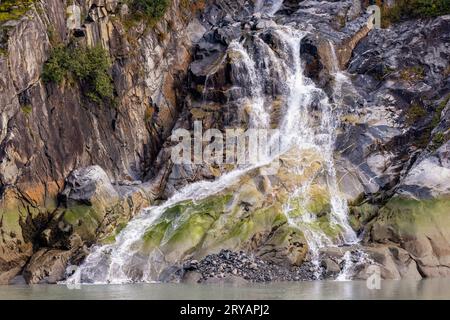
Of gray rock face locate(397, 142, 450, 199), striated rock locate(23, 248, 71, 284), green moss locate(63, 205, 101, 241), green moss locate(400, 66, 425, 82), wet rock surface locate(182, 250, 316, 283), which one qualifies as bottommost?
striated rock locate(23, 248, 71, 284)

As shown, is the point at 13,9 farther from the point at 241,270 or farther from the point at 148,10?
the point at 241,270

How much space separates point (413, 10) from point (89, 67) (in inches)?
967

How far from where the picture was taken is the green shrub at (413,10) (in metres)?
52.9

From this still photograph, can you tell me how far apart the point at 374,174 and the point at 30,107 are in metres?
21.7

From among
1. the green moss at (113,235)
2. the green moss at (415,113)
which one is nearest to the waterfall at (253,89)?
the green moss at (415,113)

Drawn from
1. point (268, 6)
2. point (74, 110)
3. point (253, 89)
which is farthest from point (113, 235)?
point (268, 6)

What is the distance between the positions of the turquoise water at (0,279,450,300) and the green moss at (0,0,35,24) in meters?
18.2

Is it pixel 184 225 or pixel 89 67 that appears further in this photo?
pixel 89 67

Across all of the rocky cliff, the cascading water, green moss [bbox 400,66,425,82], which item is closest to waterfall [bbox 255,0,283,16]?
the rocky cliff

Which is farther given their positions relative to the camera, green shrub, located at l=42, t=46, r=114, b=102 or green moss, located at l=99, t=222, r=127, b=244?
green shrub, located at l=42, t=46, r=114, b=102

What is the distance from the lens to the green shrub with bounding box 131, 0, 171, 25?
54.3 meters

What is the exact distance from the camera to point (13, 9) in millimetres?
46031

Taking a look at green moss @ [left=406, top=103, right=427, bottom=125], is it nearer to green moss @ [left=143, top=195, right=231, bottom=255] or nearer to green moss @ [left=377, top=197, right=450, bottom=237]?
green moss @ [left=377, top=197, right=450, bottom=237]

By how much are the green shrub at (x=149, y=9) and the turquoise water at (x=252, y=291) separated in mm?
25284
